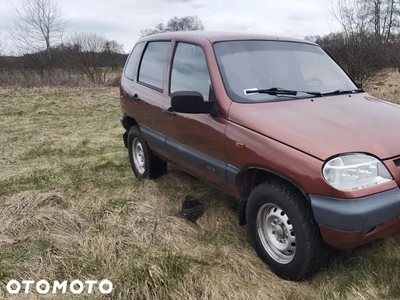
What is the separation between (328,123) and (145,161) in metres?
2.61

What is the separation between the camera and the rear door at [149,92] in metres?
4.02

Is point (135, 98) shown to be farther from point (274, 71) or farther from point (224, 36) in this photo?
point (274, 71)

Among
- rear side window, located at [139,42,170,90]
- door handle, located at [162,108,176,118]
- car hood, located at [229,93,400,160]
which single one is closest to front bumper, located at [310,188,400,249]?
car hood, located at [229,93,400,160]

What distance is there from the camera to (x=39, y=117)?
33.6 feet

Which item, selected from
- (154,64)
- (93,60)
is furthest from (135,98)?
(93,60)

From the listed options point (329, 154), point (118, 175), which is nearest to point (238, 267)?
point (329, 154)

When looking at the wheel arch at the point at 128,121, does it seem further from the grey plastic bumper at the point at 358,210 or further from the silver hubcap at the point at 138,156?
the grey plastic bumper at the point at 358,210

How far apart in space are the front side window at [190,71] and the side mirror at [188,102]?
24 centimetres

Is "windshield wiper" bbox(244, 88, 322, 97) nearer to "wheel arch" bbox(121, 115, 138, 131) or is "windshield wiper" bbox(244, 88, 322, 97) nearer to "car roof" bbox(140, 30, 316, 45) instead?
"car roof" bbox(140, 30, 316, 45)

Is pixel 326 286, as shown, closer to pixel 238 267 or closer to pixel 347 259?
pixel 347 259

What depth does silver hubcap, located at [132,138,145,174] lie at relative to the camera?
4891 mm

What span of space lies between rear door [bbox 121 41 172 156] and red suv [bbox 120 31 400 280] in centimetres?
2

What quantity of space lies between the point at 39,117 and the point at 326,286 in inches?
370

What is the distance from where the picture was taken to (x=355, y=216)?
2.26 meters
